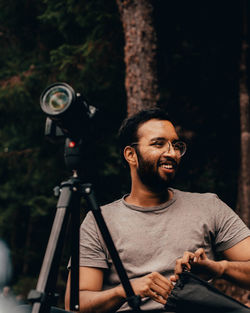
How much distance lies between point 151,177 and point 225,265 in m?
0.59

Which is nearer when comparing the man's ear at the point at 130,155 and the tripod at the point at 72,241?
the tripod at the point at 72,241

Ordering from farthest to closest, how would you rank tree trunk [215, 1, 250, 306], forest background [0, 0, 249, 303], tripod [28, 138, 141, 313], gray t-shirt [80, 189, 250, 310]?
forest background [0, 0, 249, 303] < tree trunk [215, 1, 250, 306] < gray t-shirt [80, 189, 250, 310] < tripod [28, 138, 141, 313]

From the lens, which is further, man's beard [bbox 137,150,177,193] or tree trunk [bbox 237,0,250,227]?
tree trunk [bbox 237,0,250,227]

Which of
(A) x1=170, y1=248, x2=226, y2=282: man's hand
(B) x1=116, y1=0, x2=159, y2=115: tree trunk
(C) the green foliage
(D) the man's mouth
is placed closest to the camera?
(A) x1=170, y1=248, x2=226, y2=282: man's hand

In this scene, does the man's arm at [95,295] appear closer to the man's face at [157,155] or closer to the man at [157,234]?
the man at [157,234]

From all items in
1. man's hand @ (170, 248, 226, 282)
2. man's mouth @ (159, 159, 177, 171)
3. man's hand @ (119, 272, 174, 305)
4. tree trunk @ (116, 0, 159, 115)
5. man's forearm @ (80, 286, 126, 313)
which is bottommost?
man's forearm @ (80, 286, 126, 313)

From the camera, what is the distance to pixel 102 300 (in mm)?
2000

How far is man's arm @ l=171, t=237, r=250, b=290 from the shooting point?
187cm

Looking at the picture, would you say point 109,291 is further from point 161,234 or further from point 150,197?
point 150,197

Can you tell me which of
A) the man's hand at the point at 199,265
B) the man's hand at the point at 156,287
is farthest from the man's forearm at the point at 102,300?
the man's hand at the point at 199,265

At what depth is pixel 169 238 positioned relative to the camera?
2143 millimetres

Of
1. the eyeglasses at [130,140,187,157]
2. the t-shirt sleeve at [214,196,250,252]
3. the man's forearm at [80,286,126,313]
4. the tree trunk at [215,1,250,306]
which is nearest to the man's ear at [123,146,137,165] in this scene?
the eyeglasses at [130,140,187,157]

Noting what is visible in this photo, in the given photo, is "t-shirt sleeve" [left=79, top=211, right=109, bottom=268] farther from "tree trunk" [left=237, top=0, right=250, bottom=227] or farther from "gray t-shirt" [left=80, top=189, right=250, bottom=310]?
"tree trunk" [left=237, top=0, right=250, bottom=227]

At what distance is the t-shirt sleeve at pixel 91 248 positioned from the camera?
2165 millimetres
